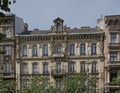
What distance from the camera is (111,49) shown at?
62656 mm

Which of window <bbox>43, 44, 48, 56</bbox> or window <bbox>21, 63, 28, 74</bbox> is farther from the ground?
window <bbox>43, 44, 48, 56</bbox>

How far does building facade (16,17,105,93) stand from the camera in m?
63.8

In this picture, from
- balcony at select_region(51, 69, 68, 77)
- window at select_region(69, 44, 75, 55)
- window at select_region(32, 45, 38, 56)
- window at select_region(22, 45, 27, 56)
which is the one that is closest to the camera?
balcony at select_region(51, 69, 68, 77)

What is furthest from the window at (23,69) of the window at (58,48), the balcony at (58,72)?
the window at (58,48)

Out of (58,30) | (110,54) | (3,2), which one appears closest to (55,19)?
(58,30)

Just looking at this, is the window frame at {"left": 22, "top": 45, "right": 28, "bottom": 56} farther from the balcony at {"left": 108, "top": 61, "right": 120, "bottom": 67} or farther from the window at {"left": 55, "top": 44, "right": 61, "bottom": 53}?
the balcony at {"left": 108, "top": 61, "right": 120, "bottom": 67}

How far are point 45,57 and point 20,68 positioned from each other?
423cm

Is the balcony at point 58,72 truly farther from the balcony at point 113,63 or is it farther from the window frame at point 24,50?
the balcony at point 113,63

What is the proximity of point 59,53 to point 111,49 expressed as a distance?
8.16m

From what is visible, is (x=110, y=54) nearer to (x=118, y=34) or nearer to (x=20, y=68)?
(x=118, y=34)

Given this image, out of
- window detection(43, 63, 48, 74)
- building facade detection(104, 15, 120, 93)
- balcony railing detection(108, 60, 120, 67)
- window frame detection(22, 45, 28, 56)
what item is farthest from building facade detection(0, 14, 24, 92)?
balcony railing detection(108, 60, 120, 67)

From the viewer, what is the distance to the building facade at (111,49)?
61.8 meters

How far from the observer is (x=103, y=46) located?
6397 cm

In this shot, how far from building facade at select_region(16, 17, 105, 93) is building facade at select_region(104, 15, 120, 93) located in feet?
→ 3.38
